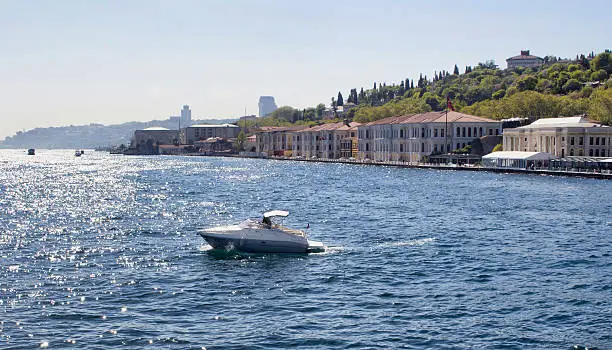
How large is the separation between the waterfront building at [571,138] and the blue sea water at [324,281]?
62172 millimetres

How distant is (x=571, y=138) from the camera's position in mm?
131000

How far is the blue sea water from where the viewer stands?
1082 inches

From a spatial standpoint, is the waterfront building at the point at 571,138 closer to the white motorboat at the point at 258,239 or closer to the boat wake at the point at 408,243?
the boat wake at the point at 408,243

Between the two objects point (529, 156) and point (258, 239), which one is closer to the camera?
point (258, 239)

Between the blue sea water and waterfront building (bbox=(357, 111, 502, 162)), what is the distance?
289 feet

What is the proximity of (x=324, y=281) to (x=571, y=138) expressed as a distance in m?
105

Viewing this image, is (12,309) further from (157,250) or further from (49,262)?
(157,250)

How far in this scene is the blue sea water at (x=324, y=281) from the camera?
1082 inches

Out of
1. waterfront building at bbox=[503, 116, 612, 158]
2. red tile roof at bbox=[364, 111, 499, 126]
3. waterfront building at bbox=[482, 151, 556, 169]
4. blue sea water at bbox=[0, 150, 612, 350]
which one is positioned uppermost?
red tile roof at bbox=[364, 111, 499, 126]

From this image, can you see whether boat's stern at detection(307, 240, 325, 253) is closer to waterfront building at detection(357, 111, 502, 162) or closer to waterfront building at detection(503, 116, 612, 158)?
waterfront building at detection(503, 116, 612, 158)

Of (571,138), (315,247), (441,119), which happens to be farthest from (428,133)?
(315,247)

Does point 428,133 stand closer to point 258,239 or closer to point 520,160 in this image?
point 520,160

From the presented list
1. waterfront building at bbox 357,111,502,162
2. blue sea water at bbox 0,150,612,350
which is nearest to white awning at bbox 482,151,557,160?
waterfront building at bbox 357,111,502,162

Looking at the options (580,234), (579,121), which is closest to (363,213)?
(580,234)
